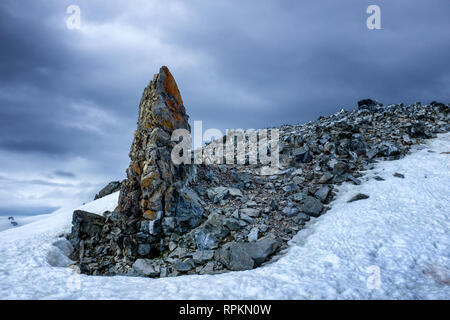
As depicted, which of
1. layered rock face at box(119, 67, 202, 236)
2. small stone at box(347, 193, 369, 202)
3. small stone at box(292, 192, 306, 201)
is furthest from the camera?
small stone at box(292, 192, 306, 201)

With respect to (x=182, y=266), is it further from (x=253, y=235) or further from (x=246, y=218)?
(x=246, y=218)

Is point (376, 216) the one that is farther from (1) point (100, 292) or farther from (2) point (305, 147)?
(1) point (100, 292)

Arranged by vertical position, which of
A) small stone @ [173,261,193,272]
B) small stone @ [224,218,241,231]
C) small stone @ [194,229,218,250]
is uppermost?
small stone @ [224,218,241,231]

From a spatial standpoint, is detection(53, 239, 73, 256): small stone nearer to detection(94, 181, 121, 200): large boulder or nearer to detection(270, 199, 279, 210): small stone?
detection(94, 181, 121, 200): large boulder

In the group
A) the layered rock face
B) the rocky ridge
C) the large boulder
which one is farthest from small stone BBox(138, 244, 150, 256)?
the large boulder

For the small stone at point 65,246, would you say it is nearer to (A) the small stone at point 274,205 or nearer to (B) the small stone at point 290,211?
(A) the small stone at point 274,205

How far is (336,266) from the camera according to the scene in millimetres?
9086

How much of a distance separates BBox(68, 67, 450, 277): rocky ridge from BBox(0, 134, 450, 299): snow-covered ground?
1.41 m

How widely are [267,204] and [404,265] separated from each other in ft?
25.8

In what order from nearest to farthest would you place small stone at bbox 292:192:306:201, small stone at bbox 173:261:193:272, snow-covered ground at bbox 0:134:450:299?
snow-covered ground at bbox 0:134:450:299
small stone at bbox 173:261:193:272
small stone at bbox 292:192:306:201

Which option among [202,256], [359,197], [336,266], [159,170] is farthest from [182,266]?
[359,197]

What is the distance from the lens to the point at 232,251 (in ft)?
35.8

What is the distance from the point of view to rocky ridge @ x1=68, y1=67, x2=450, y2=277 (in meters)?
11.8
